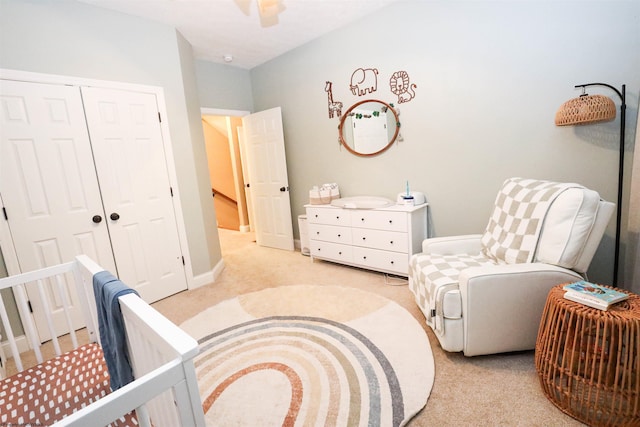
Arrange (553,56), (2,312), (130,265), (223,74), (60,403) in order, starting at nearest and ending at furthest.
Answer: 1. (60,403)
2. (2,312)
3. (553,56)
4. (130,265)
5. (223,74)

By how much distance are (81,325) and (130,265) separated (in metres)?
0.57

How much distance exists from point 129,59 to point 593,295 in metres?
3.53

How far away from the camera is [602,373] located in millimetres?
1220

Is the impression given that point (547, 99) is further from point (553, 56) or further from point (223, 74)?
point (223, 74)

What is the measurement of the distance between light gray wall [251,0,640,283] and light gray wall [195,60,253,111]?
3.02 feet

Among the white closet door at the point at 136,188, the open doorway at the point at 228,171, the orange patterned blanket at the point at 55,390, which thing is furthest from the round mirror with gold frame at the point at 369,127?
the orange patterned blanket at the point at 55,390

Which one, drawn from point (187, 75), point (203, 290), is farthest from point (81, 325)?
point (187, 75)

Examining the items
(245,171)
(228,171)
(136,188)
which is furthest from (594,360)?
(228,171)

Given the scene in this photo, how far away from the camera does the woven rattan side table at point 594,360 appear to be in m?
1.17

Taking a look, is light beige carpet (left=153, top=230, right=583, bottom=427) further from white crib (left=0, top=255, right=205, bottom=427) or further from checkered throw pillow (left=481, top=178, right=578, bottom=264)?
white crib (left=0, top=255, right=205, bottom=427)

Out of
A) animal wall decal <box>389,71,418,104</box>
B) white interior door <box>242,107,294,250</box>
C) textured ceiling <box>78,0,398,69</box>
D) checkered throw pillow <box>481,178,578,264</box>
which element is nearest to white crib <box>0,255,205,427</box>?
checkered throw pillow <box>481,178,578,264</box>

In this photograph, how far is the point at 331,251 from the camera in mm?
3332

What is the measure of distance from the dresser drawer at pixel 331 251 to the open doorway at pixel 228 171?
2151mm

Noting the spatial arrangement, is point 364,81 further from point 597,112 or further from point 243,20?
point 597,112
